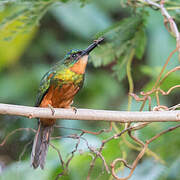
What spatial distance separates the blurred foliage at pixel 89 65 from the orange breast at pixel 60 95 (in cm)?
18

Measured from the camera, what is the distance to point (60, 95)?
212 cm

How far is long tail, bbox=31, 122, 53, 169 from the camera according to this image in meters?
2.00

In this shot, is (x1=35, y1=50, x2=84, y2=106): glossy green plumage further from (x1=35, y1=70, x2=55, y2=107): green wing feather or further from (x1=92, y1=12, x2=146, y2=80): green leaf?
(x1=92, y1=12, x2=146, y2=80): green leaf

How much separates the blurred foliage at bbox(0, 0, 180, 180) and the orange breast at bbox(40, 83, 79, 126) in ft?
0.58

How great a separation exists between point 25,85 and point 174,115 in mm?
2429

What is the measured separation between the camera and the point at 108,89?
13.4ft

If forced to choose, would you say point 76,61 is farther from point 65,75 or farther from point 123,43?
point 123,43

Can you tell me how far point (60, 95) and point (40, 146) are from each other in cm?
27

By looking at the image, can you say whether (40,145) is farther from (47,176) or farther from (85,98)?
(85,98)

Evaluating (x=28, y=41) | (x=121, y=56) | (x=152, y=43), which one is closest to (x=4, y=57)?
(x=28, y=41)

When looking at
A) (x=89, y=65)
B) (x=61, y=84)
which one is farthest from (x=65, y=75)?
(x=89, y=65)

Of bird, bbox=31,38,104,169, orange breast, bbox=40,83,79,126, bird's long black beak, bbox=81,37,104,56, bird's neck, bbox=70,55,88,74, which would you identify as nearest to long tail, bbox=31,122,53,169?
bird, bbox=31,38,104,169

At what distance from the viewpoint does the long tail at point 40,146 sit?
2.00 m

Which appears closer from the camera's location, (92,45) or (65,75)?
(92,45)
